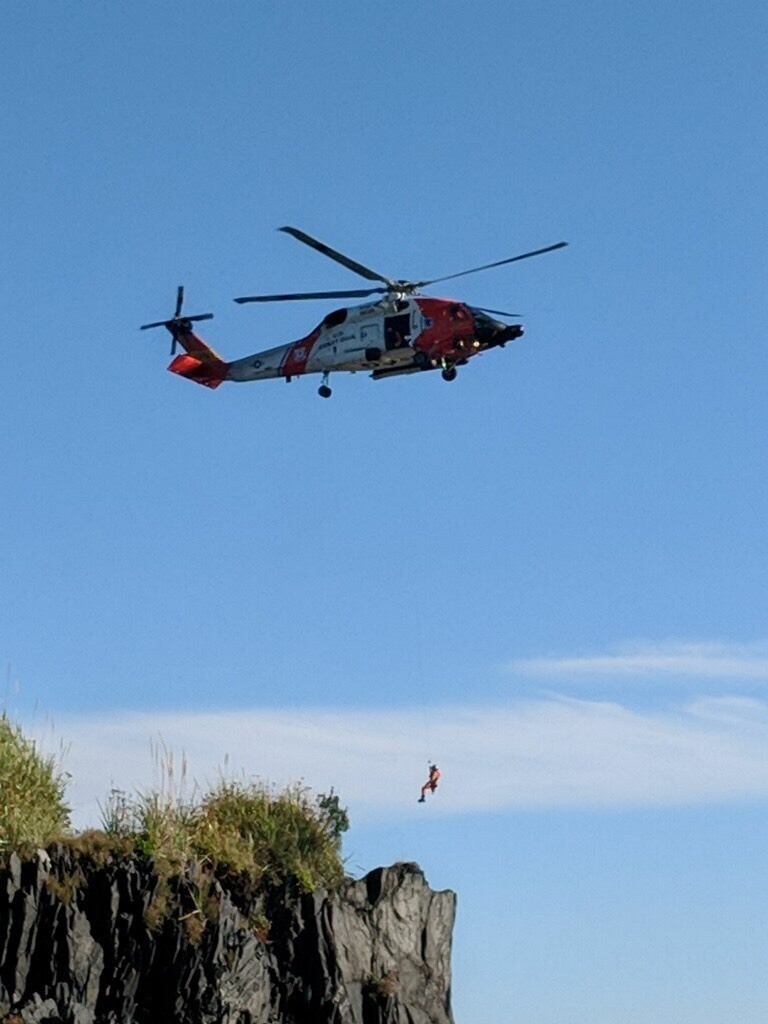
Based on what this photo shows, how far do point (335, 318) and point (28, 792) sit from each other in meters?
17.5

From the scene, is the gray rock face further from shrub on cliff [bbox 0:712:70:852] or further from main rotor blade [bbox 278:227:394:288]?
main rotor blade [bbox 278:227:394:288]

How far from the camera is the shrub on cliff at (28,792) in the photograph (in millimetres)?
23047

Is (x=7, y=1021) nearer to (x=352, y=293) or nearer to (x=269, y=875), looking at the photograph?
(x=269, y=875)

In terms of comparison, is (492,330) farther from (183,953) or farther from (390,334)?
(183,953)

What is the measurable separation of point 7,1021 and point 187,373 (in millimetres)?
26442

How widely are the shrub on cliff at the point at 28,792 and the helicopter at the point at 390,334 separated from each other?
13.7m

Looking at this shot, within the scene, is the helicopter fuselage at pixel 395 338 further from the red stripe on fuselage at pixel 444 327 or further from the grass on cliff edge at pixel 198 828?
the grass on cliff edge at pixel 198 828

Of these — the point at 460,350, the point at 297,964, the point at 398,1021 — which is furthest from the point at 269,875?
the point at 460,350

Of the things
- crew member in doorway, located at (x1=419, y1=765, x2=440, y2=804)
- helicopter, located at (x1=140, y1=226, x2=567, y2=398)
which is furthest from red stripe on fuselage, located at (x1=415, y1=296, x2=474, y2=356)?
crew member in doorway, located at (x1=419, y1=765, x2=440, y2=804)

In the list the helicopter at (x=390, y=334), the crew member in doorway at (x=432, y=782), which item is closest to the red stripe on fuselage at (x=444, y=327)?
the helicopter at (x=390, y=334)

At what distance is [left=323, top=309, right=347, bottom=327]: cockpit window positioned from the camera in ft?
126

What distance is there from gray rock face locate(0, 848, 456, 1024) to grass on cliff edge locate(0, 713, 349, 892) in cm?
37

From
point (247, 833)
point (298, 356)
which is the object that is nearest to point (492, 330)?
point (298, 356)

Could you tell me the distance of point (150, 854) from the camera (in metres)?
22.9
